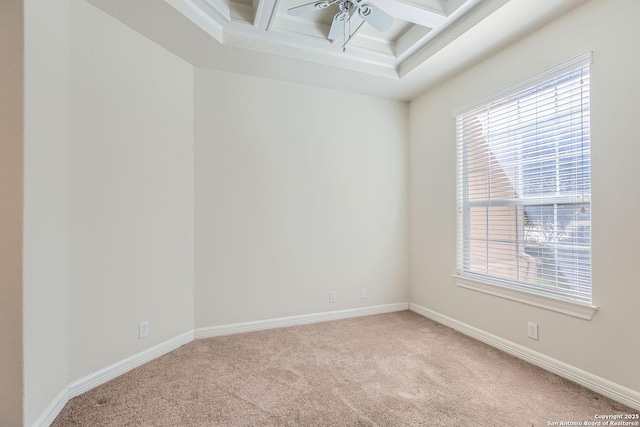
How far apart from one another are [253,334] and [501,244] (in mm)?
2516

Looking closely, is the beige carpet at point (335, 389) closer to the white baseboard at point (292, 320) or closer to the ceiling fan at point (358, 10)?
the white baseboard at point (292, 320)

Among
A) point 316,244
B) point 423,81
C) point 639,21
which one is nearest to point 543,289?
point 639,21

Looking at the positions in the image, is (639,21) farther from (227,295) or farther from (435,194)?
(227,295)

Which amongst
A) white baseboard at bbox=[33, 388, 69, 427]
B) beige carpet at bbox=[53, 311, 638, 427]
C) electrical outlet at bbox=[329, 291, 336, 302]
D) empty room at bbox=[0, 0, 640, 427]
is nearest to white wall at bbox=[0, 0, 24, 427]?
empty room at bbox=[0, 0, 640, 427]

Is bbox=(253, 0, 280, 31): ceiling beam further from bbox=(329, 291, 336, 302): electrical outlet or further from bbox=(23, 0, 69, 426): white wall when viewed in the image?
bbox=(329, 291, 336, 302): electrical outlet

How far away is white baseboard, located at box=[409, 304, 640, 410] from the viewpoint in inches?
70.4

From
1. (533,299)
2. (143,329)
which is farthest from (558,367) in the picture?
(143,329)

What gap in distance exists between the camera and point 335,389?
198 cm

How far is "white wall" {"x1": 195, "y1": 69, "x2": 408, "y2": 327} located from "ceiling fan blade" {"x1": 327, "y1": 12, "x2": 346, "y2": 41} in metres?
0.88

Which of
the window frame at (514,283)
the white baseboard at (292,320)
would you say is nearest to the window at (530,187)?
the window frame at (514,283)

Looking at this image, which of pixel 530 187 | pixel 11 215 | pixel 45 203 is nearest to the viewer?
pixel 11 215

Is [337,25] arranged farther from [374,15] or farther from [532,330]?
[532,330]

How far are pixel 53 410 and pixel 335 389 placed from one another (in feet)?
5.56

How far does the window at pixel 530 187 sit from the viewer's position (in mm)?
2064
